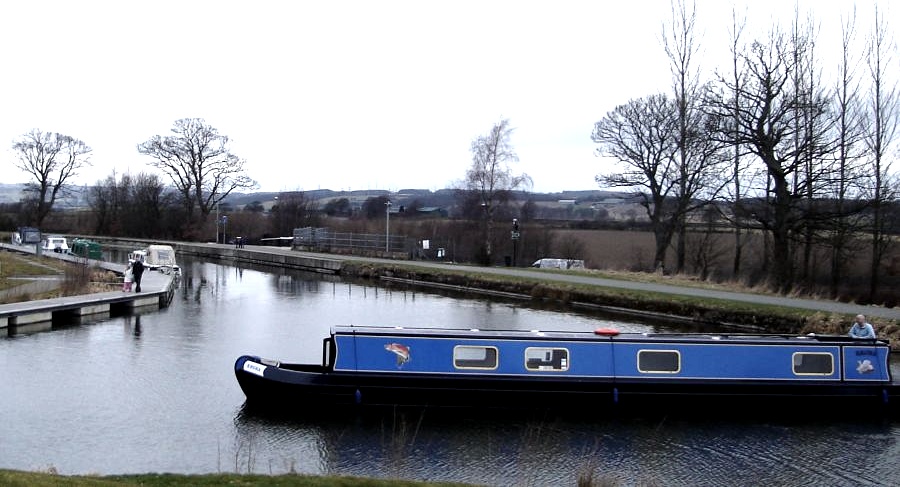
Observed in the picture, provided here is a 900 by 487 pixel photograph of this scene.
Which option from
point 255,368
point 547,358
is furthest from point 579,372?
point 255,368

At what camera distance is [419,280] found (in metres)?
46.7

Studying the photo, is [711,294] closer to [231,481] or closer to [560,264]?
[560,264]

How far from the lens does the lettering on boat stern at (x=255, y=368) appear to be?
55.4ft

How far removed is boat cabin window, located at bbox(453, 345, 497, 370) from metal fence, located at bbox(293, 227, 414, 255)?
42.7 m

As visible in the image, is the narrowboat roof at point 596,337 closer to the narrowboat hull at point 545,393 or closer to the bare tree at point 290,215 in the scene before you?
the narrowboat hull at point 545,393

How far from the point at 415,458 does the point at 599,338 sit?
5.91 m

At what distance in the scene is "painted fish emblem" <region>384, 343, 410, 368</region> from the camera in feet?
57.8

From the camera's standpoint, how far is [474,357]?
17922 millimetres

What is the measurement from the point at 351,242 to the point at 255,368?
48.6m

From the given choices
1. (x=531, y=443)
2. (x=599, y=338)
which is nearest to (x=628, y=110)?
(x=599, y=338)

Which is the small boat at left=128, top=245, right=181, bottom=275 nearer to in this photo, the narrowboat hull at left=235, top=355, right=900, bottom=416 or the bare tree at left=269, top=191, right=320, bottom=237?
the narrowboat hull at left=235, top=355, right=900, bottom=416

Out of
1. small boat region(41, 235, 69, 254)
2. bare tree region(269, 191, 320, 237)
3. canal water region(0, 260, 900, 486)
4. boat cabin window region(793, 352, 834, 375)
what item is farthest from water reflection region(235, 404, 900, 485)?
bare tree region(269, 191, 320, 237)

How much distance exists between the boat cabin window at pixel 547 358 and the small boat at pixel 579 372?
0.07 feet

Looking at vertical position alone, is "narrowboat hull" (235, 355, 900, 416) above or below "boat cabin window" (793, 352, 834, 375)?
below
